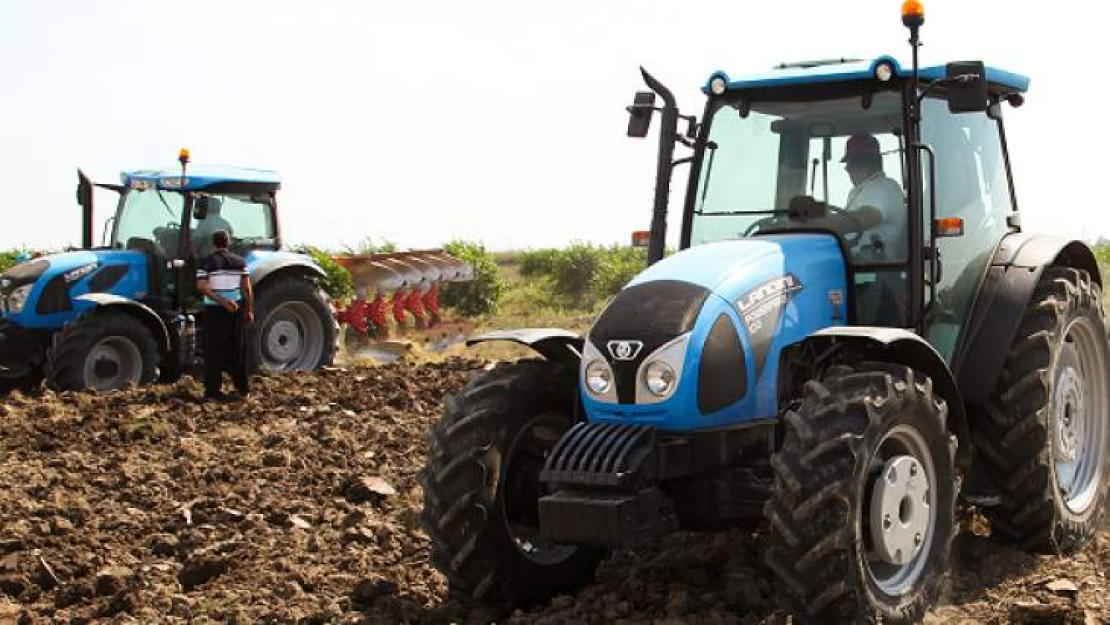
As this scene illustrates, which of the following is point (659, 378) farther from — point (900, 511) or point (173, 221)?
point (173, 221)

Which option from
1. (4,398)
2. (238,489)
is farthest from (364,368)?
(238,489)

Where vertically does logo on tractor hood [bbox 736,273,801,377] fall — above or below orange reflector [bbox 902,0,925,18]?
below

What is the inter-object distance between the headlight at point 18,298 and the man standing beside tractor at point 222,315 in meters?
2.19

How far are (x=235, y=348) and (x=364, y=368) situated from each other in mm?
2829

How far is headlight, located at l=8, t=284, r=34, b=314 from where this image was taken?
41.6 feet

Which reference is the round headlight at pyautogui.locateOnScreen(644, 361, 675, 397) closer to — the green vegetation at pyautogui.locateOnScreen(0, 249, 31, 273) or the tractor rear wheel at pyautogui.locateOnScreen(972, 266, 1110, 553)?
the tractor rear wheel at pyautogui.locateOnScreen(972, 266, 1110, 553)

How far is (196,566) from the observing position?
20.4 feet

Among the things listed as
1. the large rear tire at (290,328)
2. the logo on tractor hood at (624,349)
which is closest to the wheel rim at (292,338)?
the large rear tire at (290,328)

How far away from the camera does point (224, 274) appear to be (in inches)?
449

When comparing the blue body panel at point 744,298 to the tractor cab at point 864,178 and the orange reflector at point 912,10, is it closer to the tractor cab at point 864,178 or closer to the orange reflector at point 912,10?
the tractor cab at point 864,178

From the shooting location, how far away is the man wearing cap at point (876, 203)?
225 inches

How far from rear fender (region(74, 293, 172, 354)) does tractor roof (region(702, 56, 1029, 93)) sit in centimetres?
783

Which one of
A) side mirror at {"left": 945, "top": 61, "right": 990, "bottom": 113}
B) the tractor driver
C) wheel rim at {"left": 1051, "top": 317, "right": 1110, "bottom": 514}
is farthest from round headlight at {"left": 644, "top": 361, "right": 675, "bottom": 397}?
the tractor driver

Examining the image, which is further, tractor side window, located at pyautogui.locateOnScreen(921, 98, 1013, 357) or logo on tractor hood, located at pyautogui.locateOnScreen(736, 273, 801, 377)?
tractor side window, located at pyautogui.locateOnScreen(921, 98, 1013, 357)
